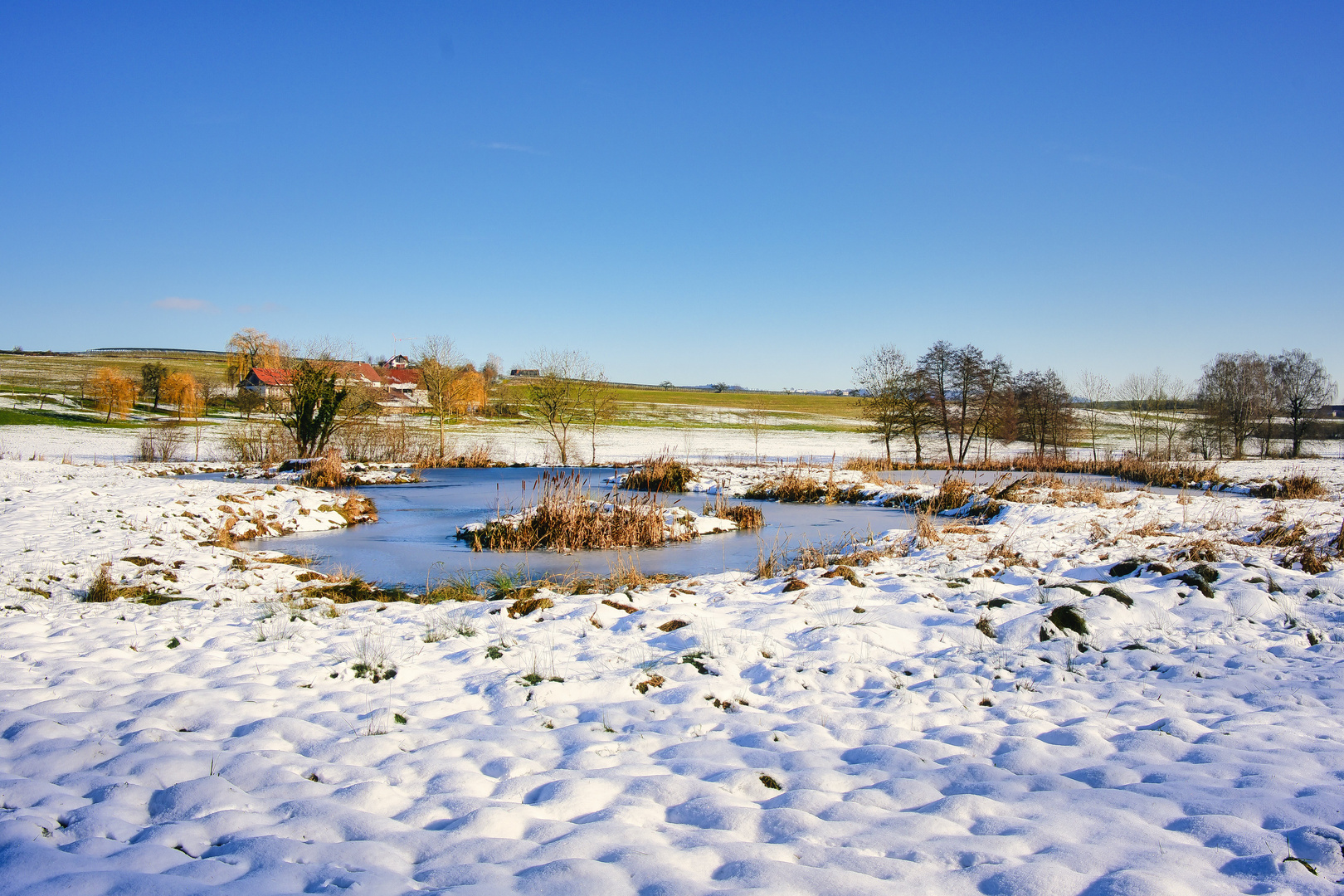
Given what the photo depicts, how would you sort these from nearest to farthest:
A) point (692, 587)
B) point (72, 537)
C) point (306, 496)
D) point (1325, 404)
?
point (692, 587), point (72, 537), point (306, 496), point (1325, 404)

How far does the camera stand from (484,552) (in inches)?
500

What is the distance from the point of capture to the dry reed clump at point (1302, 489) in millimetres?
19266

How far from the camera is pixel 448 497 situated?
71.7 feet

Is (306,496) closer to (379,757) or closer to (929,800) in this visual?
(379,757)

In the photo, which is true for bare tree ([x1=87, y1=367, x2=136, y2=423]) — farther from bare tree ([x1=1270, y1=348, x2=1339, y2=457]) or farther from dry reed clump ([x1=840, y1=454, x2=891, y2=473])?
bare tree ([x1=1270, y1=348, x2=1339, y2=457])

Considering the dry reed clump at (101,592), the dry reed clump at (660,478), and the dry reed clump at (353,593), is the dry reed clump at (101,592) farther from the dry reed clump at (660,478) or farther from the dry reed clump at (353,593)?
the dry reed clump at (660,478)

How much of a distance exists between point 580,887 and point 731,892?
538 mm

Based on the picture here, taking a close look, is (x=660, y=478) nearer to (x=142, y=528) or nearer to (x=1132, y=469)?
(x=142, y=528)

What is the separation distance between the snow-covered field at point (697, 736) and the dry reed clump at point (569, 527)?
5.09 metres

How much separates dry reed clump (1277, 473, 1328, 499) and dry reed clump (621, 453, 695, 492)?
16.0m

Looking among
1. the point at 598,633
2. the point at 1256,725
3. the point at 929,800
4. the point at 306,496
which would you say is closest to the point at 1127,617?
the point at 1256,725

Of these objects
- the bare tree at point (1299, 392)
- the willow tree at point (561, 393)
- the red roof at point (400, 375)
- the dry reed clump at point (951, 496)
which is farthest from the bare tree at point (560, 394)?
the red roof at point (400, 375)

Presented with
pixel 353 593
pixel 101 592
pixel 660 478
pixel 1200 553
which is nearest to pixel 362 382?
pixel 660 478

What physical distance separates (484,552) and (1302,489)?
21231 mm
